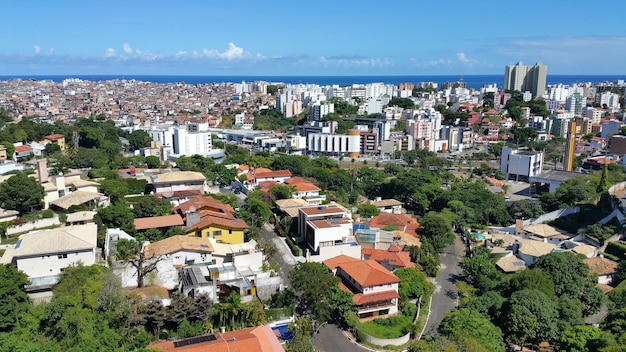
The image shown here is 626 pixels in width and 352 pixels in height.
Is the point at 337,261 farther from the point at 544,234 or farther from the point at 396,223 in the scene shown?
the point at 544,234

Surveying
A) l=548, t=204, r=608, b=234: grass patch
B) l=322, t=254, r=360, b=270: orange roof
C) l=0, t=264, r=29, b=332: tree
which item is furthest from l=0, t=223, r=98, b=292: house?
l=548, t=204, r=608, b=234: grass patch

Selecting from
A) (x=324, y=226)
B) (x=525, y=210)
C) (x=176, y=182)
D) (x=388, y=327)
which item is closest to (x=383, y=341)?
(x=388, y=327)

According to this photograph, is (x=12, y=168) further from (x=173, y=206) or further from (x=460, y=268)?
(x=460, y=268)

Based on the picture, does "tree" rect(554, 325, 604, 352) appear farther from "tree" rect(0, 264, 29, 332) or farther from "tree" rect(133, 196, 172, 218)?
"tree" rect(133, 196, 172, 218)

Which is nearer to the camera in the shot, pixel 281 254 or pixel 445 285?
pixel 445 285

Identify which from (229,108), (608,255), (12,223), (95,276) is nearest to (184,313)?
(95,276)

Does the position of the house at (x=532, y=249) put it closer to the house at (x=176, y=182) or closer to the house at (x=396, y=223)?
the house at (x=396, y=223)

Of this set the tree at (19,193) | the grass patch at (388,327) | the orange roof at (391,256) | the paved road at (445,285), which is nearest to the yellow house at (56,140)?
the tree at (19,193)
